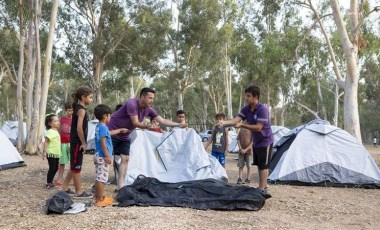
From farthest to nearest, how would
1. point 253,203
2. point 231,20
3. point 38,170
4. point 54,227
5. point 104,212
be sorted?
point 231,20 < point 38,170 < point 253,203 < point 104,212 < point 54,227

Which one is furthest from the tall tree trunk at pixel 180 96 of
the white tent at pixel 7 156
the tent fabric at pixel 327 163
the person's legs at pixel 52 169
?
the person's legs at pixel 52 169

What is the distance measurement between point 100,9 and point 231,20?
8.84 metres

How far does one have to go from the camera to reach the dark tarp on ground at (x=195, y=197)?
17.2 ft

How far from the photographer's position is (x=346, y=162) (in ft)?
27.3

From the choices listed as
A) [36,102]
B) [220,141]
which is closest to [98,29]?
[36,102]

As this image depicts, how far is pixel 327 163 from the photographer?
327 inches

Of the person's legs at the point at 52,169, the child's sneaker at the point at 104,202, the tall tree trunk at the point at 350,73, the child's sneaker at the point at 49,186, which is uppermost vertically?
the tall tree trunk at the point at 350,73

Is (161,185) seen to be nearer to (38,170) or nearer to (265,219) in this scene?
(265,219)

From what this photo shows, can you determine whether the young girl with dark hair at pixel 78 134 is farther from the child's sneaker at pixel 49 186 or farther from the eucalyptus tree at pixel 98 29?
the eucalyptus tree at pixel 98 29

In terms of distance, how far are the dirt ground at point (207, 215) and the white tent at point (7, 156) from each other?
4.14 metres

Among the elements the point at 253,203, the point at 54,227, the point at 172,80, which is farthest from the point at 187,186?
the point at 172,80

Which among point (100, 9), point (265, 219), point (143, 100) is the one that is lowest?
point (265, 219)

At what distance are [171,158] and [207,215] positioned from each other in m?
2.75

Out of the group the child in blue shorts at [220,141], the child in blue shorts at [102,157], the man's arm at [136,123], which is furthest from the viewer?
the child in blue shorts at [220,141]
